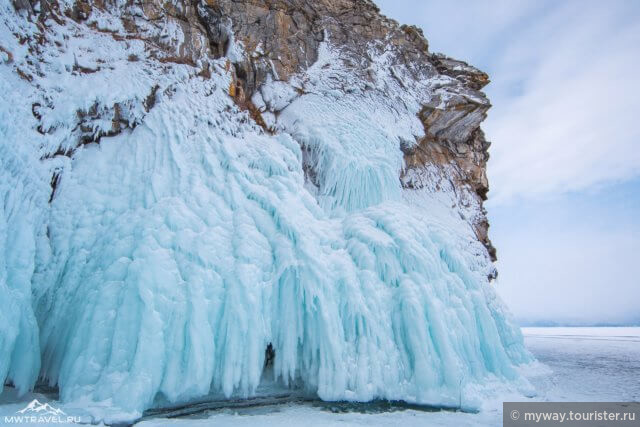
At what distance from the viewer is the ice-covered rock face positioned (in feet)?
14.5

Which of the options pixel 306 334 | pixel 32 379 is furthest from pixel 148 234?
pixel 306 334

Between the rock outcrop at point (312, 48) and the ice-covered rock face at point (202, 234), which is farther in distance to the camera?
the rock outcrop at point (312, 48)

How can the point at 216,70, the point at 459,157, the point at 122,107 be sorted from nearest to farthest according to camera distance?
the point at 122,107, the point at 216,70, the point at 459,157

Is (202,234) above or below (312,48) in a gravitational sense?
below

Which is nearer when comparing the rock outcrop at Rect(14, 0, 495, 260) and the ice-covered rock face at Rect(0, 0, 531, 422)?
the ice-covered rock face at Rect(0, 0, 531, 422)

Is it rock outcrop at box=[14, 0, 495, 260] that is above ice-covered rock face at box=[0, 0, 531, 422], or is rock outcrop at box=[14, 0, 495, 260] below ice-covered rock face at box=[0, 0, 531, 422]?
above

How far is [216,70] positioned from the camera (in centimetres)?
793

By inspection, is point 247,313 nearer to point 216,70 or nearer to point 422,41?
point 216,70

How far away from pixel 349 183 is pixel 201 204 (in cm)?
343

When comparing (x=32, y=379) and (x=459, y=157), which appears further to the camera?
(x=459, y=157)

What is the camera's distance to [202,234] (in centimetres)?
529

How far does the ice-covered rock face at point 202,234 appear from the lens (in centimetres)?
442

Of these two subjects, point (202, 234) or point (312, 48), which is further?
point (312, 48)

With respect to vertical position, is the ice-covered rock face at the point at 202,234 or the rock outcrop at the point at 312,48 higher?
the rock outcrop at the point at 312,48
